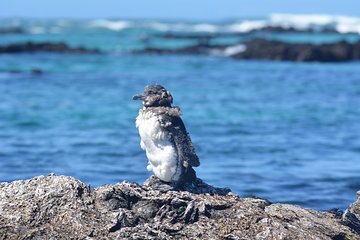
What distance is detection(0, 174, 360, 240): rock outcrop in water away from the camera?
6766 millimetres

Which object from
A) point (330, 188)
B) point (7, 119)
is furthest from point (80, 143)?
point (330, 188)

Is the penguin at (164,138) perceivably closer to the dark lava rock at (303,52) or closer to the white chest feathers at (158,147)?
the white chest feathers at (158,147)

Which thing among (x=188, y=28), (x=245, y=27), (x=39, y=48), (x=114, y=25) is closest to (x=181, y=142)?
(x=39, y=48)

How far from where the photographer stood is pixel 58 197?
7078 millimetres

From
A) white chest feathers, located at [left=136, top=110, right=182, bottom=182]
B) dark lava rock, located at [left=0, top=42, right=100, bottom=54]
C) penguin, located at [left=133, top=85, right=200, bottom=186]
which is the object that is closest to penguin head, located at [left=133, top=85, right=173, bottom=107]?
penguin, located at [left=133, top=85, right=200, bottom=186]

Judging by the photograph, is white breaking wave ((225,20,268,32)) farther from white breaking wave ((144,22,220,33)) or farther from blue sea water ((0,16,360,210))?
blue sea water ((0,16,360,210))

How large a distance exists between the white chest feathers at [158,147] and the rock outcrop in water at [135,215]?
0.58 feet

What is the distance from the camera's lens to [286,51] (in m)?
46.5

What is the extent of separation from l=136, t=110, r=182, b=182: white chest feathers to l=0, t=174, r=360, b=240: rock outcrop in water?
18cm

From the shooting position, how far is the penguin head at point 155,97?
7457 mm

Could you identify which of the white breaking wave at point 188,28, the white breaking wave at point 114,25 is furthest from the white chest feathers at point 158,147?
the white breaking wave at point 114,25

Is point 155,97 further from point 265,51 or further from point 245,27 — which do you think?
point 245,27

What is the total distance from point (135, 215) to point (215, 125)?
1456 cm

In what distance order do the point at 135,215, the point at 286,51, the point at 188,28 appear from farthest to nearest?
the point at 188,28
the point at 286,51
the point at 135,215
